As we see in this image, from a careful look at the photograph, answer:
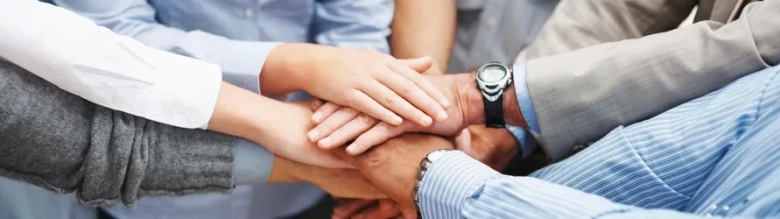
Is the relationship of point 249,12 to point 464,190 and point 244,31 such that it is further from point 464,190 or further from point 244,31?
point 464,190

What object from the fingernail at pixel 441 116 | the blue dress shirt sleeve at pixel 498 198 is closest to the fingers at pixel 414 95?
the fingernail at pixel 441 116

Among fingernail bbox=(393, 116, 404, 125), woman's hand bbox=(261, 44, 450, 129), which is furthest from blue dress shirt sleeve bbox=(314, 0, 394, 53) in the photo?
fingernail bbox=(393, 116, 404, 125)

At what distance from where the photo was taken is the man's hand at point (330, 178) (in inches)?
44.2

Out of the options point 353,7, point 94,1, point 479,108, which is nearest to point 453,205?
point 479,108

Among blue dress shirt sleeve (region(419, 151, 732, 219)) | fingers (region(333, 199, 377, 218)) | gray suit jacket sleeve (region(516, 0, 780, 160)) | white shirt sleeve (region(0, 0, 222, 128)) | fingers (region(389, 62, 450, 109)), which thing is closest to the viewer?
blue dress shirt sleeve (region(419, 151, 732, 219))

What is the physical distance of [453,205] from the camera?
2.94ft

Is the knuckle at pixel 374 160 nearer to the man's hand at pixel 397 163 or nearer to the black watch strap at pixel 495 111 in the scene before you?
the man's hand at pixel 397 163

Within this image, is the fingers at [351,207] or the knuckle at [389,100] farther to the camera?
the fingers at [351,207]

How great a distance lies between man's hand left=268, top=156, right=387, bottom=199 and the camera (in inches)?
44.2

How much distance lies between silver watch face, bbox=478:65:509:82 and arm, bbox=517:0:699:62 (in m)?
0.16

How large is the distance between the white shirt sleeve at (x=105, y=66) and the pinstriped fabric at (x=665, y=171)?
316mm

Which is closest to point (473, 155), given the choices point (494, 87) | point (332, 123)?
point (494, 87)

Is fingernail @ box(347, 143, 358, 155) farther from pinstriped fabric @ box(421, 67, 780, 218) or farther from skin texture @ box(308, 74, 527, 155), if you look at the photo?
pinstriped fabric @ box(421, 67, 780, 218)

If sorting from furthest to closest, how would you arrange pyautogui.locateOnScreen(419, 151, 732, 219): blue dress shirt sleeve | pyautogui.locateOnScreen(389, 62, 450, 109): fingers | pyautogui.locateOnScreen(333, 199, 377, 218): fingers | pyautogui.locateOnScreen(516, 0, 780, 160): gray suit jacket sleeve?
pyautogui.locateOnScreen(333, 199, 377, 218): fingers
pyautogui.locateOnScreen(389, 62, 450, 109): fingers
pyautogui.locateOnScreen(516, 0, 780, 160): gray suit jacket sleeve
pyautogui.locateOnScreen(419, 151, 732, 219): blue dress shirt sleeve
